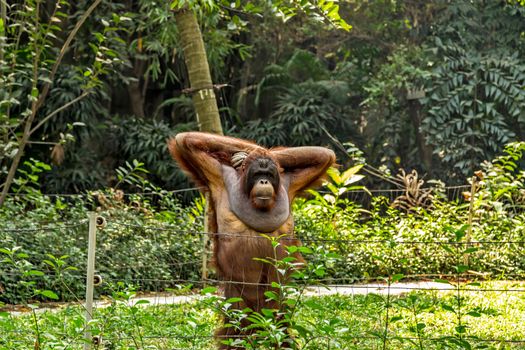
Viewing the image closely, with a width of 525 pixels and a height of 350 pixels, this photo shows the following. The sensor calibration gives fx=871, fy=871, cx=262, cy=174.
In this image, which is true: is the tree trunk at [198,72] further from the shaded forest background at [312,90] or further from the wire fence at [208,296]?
the shaded forest background at [312,90]

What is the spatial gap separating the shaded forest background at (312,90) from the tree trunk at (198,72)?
4618 millimetres

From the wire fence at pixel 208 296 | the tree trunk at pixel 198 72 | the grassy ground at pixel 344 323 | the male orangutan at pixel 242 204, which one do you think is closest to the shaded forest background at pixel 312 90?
the wire fence at pixel 208 296

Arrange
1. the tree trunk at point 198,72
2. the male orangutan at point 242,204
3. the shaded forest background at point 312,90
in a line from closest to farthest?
the male orangutan at point 242,204
the tree trunk at point 198,72
the shaded forest background at point 312,90

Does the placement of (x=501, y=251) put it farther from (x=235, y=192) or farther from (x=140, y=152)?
(x=140, y=152)

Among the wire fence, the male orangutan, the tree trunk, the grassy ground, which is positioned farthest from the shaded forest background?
the male orangutan

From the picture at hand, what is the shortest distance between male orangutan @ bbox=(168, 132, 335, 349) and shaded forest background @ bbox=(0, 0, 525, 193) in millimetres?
6797

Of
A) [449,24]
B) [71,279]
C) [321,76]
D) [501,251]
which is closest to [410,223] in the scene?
[501,251]

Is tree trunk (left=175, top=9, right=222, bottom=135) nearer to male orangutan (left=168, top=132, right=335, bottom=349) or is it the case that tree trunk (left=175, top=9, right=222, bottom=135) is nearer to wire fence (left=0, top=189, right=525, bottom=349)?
wire fence (left=0, top=189, right=525, bottom=349)

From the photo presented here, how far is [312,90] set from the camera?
14.5 metres

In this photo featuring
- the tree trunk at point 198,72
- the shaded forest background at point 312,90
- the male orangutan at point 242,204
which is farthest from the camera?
the shaded forest background at point 312,90

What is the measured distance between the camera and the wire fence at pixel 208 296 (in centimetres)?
425

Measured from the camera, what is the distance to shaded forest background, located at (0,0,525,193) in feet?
41.0

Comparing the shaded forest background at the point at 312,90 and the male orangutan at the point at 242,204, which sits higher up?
the shaded forest background at the point at 312,90

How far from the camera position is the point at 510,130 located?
13.2 meters
